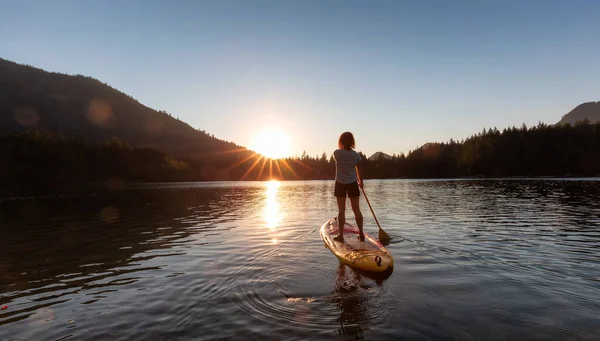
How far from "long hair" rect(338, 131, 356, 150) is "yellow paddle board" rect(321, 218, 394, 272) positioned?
3.68m

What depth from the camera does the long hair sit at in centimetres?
1239

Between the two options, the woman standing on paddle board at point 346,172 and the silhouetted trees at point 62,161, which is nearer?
the woman standing on paddle board at point 346,172

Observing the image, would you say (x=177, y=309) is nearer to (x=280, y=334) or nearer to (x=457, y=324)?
(x=280, y=334)

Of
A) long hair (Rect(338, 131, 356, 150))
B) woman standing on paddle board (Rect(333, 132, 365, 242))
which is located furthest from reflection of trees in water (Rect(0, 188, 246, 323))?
long hair (Rect(338, 131, 356, 150))

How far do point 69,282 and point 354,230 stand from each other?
35.2 feet

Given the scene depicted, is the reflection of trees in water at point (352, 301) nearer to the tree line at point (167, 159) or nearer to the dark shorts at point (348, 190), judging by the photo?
the dark shorts at point (348, 190)

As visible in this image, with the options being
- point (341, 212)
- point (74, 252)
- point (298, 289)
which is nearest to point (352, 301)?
point (298, 289)

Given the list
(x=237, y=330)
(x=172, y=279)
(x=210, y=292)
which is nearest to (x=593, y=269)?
(x=237, y=330)

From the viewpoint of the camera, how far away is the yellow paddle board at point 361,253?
32.0 feet

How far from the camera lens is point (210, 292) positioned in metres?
8.63

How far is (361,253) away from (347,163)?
3.59 meters

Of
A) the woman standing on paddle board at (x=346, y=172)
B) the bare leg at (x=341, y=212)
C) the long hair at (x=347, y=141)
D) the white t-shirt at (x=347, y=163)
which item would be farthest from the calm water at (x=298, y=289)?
the long hair at (x=347, y=141)

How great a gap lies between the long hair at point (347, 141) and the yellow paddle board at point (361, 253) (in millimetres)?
3676

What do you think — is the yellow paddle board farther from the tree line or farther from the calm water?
the tree line
